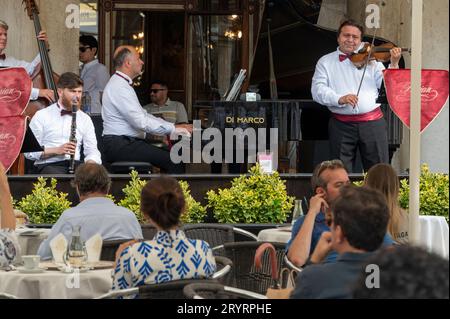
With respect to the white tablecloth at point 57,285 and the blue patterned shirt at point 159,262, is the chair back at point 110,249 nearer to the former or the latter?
the white tablecloth at point 57,285

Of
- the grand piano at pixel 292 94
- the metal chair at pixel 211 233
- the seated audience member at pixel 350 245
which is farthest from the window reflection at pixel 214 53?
the seated audience member at pixel 350 245

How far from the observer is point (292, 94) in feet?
41.4

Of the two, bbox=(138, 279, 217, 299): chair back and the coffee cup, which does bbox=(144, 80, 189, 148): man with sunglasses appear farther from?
bbox=(138, 279, 217, 299): chair back

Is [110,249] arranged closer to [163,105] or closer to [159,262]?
[159,262]

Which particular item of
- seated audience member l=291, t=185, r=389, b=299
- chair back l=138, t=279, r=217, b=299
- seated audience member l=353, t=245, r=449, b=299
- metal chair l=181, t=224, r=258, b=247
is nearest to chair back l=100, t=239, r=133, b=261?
metal chair l=181, t=224, r=258, b=247

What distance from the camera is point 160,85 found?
1355 centimetres

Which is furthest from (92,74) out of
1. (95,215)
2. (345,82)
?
(95,215)

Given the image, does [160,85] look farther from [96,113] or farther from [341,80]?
[341,80]

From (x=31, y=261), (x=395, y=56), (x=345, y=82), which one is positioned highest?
(x=395, y=56)

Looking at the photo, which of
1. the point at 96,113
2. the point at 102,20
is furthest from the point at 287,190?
the point at 102,20

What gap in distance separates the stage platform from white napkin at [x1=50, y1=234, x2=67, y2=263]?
3084 millimetres

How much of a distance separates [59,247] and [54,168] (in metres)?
3.76

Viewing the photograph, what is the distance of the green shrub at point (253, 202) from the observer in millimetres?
A: 8812

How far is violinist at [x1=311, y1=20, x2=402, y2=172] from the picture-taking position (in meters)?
10.3
